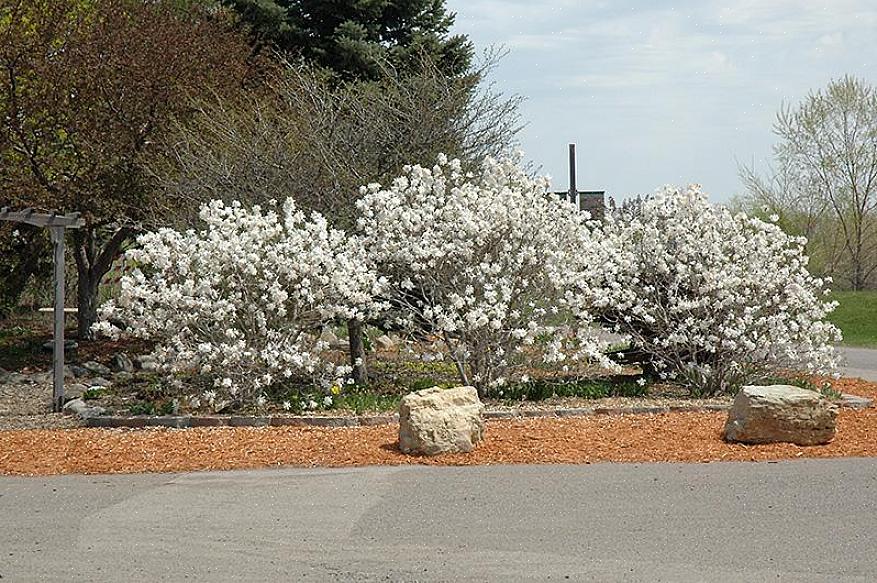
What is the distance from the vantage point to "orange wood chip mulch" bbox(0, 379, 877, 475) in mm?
9242

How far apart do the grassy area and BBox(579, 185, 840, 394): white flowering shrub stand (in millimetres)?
13530

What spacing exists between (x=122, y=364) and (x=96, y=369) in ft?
1.74

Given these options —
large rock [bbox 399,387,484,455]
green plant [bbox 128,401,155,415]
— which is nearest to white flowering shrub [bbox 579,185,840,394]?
large rock [bbox 399,387,484,455]

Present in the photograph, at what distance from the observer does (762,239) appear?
13273 millimetres

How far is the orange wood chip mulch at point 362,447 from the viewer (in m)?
9.24

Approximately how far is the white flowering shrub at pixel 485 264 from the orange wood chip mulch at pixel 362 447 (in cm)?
148

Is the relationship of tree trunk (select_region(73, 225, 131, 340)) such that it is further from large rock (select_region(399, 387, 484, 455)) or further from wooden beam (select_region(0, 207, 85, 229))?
large rock (select_region(399, 387, 484, 455))

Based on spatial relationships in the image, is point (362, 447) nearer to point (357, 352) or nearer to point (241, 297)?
point (241, 297)

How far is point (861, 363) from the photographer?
20.4 m

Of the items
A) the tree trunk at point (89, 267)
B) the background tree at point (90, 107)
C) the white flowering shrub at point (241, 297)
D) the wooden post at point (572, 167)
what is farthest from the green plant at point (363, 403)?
the wooden post at point (572, 167)

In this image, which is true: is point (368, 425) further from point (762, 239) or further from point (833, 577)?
point (833, 577)

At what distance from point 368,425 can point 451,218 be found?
265 cm

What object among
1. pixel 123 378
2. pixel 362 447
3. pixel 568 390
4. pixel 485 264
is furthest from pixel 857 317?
pixel 362 447

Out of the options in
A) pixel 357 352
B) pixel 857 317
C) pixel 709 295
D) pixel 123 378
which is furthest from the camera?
pixel 857 317
